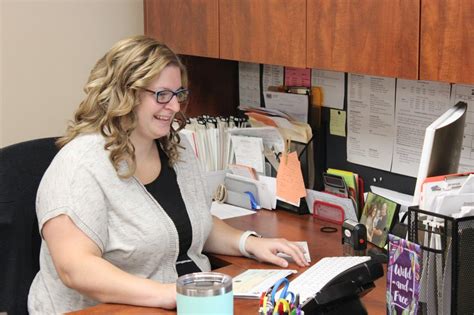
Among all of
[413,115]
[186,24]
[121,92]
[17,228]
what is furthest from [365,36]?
[17,228]

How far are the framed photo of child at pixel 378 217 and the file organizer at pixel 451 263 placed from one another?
68 centimetres

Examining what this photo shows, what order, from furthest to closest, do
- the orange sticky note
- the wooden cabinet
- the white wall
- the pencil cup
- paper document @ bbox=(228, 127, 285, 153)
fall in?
1. the white wall
2. paper document @ bbox=(228, 127, 285, 153)
3. the orange sticky note
4. the wooden cabinet
5. the pencil cup

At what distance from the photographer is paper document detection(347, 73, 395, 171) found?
2.71 m

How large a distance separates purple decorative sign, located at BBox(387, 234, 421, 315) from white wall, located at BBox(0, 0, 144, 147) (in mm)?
1911

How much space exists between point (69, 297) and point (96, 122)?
499 mm

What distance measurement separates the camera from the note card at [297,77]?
3064mm

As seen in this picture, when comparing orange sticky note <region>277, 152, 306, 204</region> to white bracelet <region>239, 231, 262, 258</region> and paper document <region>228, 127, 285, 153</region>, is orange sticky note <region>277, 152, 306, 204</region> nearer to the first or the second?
paper document <region>228, 127, 285, 153</region>

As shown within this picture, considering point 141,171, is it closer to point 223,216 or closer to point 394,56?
point 223,216

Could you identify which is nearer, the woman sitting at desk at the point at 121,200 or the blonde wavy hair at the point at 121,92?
the woman sitting at desk at the point at 121,200

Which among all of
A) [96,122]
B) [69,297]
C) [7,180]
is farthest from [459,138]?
[7,180]

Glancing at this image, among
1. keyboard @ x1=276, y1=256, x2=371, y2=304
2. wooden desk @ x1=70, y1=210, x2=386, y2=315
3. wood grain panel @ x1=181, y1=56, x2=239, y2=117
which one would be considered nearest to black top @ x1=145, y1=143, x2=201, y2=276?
wooden desk @ x1=70, y1=210, x2=386, y2=315

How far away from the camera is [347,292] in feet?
6.27

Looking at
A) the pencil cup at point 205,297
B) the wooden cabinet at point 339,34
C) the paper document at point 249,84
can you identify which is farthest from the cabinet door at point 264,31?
the pencil cup at point 205,297

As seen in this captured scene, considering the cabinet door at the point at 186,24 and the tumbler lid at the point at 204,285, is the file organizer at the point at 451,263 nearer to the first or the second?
the tumbler lid at the point at 204,285
